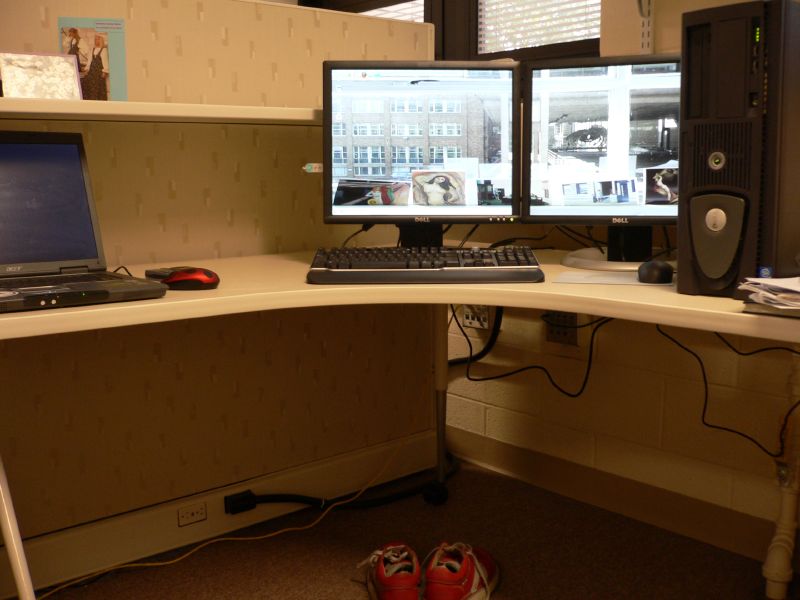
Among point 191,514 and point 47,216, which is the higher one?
point 47,216

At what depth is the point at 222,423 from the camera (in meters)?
2.02

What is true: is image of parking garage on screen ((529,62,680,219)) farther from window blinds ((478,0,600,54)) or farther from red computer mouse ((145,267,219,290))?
window blinds ((478,0,600,54))

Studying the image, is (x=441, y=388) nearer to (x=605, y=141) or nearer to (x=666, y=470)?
(x=666, y=470)

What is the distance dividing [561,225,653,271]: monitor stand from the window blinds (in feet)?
3.16

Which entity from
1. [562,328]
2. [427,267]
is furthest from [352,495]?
[427,267]

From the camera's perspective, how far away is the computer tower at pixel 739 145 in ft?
3.95

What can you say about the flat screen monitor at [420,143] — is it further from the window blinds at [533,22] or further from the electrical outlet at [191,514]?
the window blinds at [533,22]

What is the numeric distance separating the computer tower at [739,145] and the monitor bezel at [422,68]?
516 mm

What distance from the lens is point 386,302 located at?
146 centimetres

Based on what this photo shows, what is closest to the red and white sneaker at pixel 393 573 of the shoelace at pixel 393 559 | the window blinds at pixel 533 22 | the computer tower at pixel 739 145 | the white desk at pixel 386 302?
the shoelace at pixel 393 559

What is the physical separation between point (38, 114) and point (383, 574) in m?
1.14

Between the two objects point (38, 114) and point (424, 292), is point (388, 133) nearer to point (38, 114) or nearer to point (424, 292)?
point (424, 292)

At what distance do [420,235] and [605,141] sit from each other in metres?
0.44

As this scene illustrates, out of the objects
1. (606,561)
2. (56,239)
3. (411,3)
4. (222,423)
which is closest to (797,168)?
(606,561)
